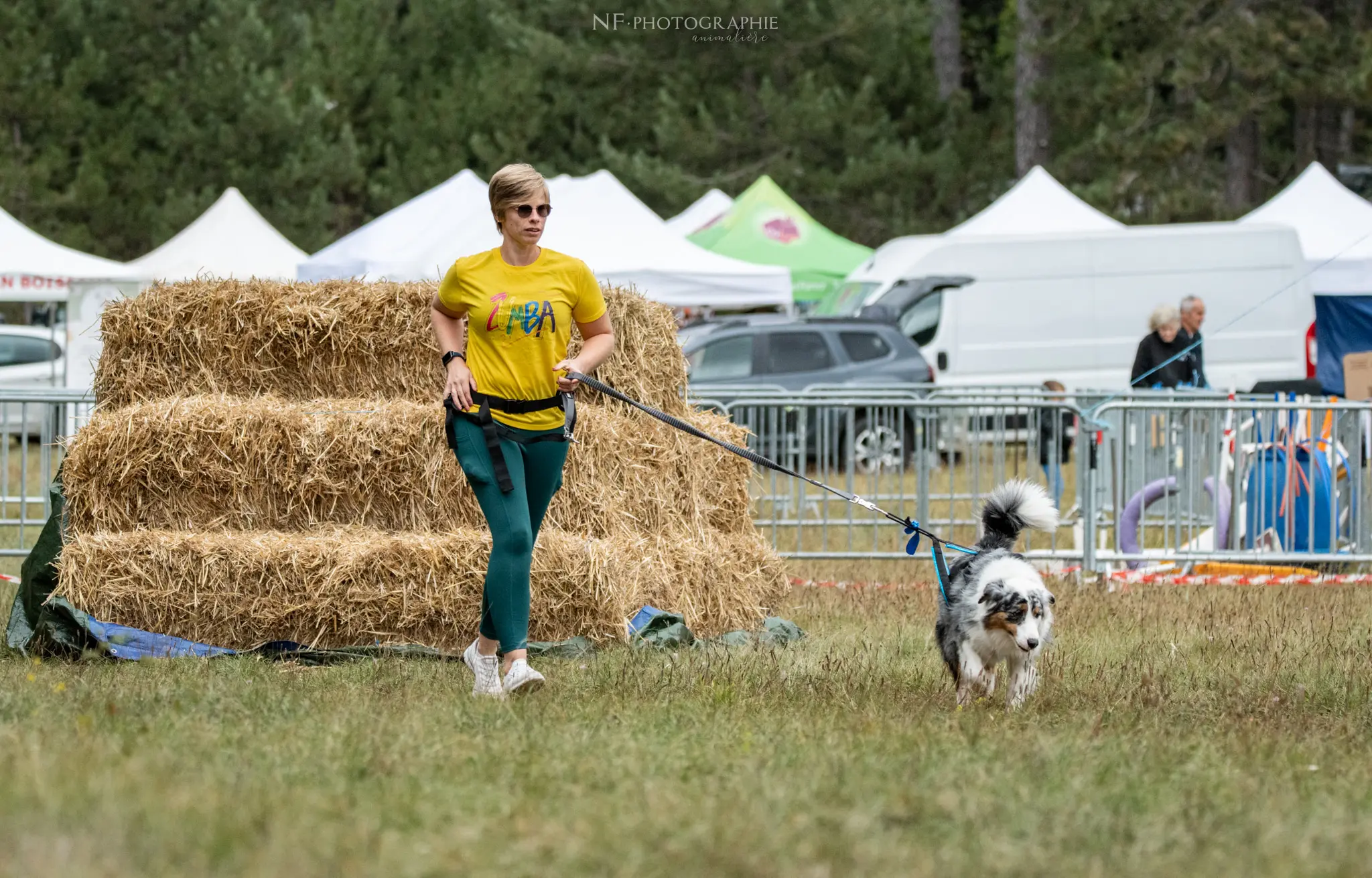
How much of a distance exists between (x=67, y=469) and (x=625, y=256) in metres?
13.6

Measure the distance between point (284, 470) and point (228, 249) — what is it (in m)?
19.3

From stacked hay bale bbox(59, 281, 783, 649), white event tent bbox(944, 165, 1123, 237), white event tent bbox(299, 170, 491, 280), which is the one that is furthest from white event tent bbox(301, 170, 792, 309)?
stacked hay bale bbox(59, 281, 783, 649)

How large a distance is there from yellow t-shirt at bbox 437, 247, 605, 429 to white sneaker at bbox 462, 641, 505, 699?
916mm

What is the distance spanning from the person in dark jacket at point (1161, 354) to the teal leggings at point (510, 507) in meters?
9.82

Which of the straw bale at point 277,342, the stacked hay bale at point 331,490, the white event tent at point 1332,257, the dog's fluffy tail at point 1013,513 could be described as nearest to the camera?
the dog's fluffy tail at point 1013,513

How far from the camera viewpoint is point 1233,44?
35.1 metres

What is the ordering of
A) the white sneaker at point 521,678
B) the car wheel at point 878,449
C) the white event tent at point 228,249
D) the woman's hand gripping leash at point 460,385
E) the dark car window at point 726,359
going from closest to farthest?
the woman's hand gripping leash at point 460,385, the white sneaker at point 521,678, the car wheel at point 878,449, the dark car window at point 726,359, the white event tent at point 228,249

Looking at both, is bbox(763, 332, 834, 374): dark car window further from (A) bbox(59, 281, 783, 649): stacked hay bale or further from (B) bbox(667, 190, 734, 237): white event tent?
(A) bbox(59, 281, 783, 649): stacked hay bale

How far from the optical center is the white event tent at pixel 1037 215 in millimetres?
24250

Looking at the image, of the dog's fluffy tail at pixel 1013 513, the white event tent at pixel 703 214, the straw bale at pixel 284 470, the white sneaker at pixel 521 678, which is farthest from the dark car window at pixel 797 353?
the white sneaker at pixel 521 678

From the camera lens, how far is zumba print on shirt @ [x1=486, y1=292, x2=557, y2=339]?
21.6ft

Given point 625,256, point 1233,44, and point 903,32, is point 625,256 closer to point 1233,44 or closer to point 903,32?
point 1233,44

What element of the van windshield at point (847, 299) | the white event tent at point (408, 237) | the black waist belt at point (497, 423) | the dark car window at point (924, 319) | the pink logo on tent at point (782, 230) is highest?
the pink logo on tent at point (782, 230)

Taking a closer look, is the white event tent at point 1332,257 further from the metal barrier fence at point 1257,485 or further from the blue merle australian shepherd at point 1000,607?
the blue merle australian shepherd at point 1000,607
